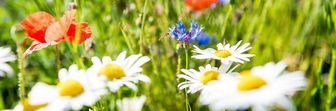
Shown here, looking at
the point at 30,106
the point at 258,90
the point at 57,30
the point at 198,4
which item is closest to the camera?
the point at 258,90

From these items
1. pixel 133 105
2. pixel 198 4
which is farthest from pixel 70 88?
pixel 198 4

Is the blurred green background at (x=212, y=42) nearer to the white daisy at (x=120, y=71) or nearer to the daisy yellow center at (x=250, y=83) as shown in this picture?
the white daisy at (x=120, y=71)

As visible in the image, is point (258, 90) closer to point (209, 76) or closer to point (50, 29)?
point (209, 76)

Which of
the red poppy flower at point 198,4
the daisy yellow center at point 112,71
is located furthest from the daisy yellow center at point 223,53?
the red poppy flower at point 198,4

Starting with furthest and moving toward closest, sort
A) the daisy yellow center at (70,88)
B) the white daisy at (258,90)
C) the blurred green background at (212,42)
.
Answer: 1. the blurred green background at (212,42)
2. the daisy yellow center at (70,88)
3. the white daisy at (258,90)

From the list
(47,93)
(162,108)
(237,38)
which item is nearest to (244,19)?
(237,38)

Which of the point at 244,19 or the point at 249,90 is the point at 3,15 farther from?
the point at 249,90
